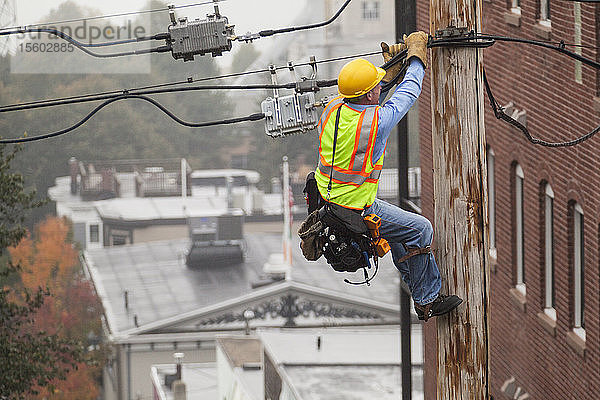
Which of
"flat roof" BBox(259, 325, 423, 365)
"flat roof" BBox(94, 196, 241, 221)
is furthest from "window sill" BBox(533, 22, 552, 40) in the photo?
"flat roof" BBox(94, 196, 241, 221)

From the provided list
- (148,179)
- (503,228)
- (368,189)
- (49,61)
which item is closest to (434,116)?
(368,189)

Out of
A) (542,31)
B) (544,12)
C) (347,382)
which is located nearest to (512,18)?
(544,12)

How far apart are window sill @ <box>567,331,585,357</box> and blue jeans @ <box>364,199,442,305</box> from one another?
6.89 metres

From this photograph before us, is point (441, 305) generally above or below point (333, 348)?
above

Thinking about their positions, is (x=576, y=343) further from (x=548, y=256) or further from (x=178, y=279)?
(x=178, y=279)

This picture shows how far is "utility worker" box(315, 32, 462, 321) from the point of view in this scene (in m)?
8.32

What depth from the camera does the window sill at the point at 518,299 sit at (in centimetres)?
1756

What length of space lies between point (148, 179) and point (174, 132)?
36.5 ft

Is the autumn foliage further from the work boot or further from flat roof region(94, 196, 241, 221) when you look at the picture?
the work boot

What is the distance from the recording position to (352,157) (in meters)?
8.39

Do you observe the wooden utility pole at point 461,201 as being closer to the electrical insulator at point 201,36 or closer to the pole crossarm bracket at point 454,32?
the pole crossarm bracket at point 454,32

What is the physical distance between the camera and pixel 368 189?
8.45 meters

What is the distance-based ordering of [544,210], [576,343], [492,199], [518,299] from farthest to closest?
[492,199] → [518,299] → [544,210] → [576,343]

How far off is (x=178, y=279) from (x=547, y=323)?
5485cm
